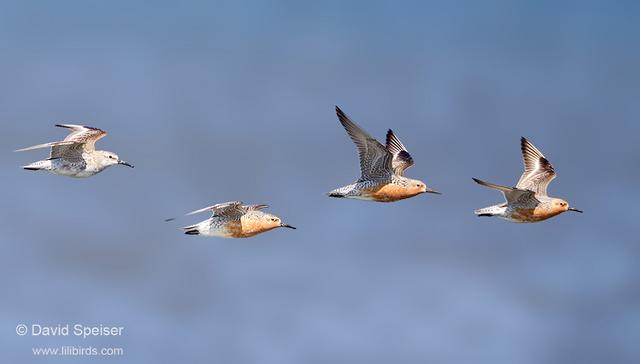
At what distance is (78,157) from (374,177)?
8.64m

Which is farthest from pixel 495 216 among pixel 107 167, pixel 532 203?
pixel 107 167

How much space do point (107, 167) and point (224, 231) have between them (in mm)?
5949

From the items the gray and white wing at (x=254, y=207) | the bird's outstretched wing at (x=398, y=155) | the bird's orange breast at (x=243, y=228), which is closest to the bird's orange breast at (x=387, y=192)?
the bird's outstretched wing at (x=398, y=155)

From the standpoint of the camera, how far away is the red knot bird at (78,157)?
35750 mm

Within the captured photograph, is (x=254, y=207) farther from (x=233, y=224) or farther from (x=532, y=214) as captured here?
(x=532, y=214)

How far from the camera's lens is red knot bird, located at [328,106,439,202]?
107 ft

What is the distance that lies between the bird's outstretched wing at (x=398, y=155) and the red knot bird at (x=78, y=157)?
26.3ft

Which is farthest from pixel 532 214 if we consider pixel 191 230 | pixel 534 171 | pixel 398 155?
pixel 191 230

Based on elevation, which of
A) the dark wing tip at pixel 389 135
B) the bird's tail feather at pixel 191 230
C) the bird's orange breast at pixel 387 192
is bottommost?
the bird's tail feather at pixel 191 230

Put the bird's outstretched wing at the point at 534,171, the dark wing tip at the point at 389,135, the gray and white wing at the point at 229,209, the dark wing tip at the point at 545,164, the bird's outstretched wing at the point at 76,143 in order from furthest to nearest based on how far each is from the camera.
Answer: the dark wing tip at the point at 389,135 < the dark wing tip at the point at 545,164 < the bird's outstretched wing at the point at 534,171 < the bird's outstretched wing at the point at 76,143 < the gray and white wing at the point at 229,209

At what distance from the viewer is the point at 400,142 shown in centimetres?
3688

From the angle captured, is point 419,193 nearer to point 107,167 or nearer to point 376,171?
point 376,171

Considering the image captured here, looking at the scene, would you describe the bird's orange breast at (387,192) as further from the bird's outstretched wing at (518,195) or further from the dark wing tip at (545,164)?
the dark wing tip at (545,164)

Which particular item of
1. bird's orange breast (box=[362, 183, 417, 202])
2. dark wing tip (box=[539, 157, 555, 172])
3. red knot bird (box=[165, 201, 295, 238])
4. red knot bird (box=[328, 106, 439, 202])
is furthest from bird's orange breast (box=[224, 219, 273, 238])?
dark wing tip (box=[539, 157, 555, 172])
